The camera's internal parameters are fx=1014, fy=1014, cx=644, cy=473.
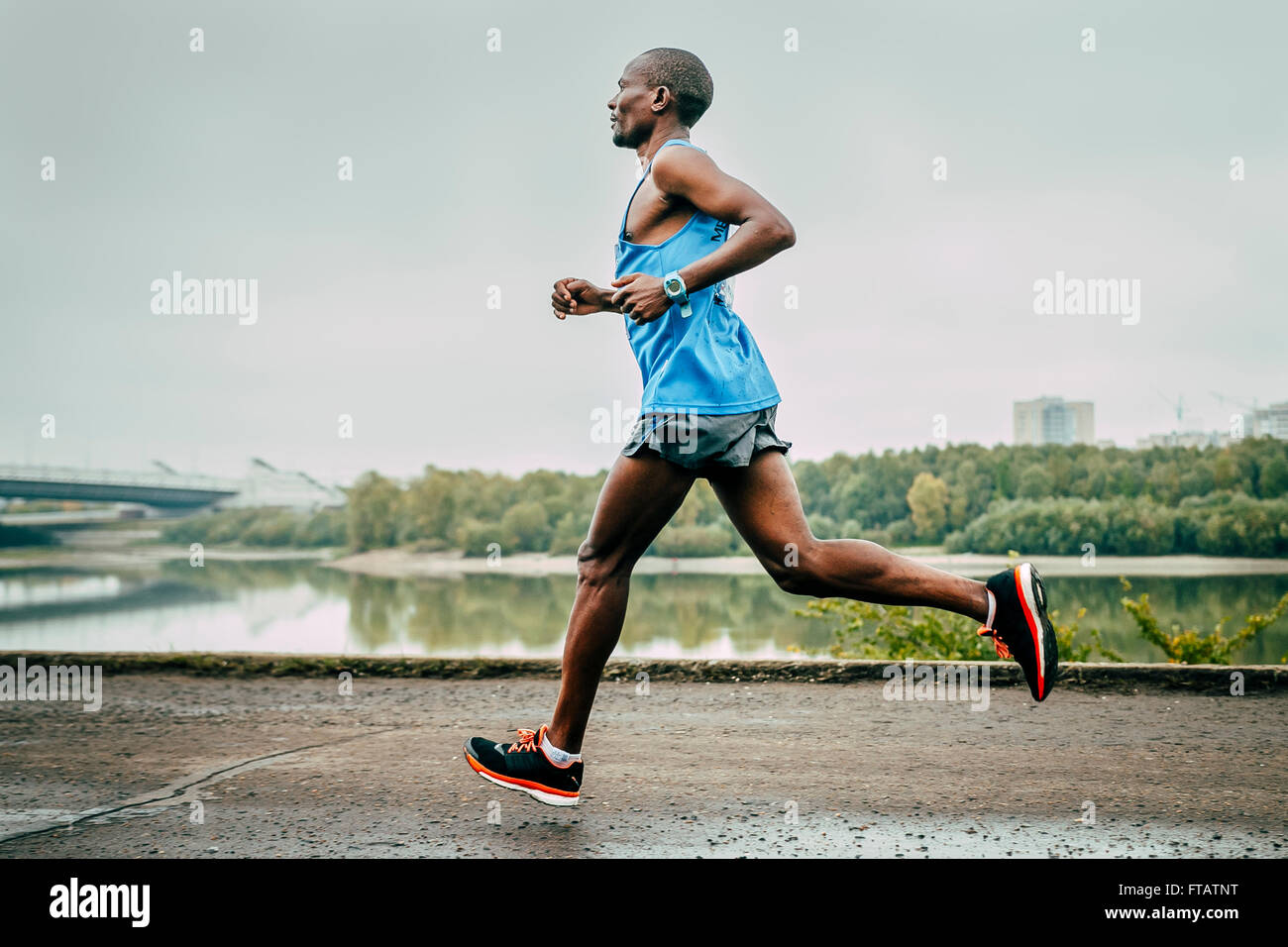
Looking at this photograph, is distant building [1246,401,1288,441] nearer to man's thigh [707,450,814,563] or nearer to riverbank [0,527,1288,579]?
riverbank [0,527,1288,579]

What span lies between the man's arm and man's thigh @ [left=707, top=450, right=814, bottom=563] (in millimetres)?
557

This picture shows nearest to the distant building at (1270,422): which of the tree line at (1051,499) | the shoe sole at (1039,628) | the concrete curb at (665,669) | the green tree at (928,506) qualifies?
the tree line at (1051,499)

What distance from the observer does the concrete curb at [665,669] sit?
15.5ft

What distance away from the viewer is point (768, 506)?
2998 mm

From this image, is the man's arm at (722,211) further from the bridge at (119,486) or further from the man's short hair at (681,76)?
the bridge at (119,486)

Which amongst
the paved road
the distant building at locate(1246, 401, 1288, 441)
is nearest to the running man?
the paved road

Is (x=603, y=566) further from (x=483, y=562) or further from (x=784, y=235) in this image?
(x=483, y=562)

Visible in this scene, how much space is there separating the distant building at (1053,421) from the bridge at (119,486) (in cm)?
1791

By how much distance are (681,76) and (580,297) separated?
2.52 ft

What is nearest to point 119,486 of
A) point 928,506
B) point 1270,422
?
point 928,506

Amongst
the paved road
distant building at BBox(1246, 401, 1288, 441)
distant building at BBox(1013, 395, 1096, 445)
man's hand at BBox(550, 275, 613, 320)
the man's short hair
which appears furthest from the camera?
distant building at BBox(1013, 395, 1096, 445)

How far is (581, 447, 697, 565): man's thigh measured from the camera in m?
2.88
